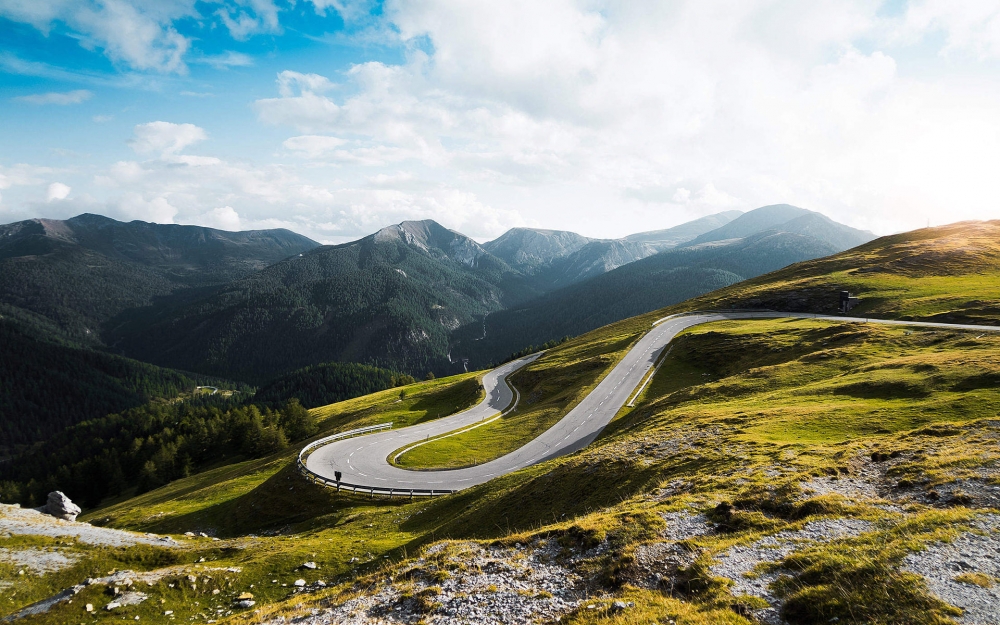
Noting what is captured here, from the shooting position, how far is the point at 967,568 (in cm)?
1098

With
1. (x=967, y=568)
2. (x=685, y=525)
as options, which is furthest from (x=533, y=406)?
(x=967, y=568)

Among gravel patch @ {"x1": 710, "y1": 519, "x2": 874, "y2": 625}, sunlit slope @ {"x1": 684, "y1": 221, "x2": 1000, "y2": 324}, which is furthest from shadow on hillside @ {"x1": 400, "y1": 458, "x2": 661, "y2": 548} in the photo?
sunlit slope @ {"x1": 684, "y1": 221, "x2": 1000, "y2": 324}

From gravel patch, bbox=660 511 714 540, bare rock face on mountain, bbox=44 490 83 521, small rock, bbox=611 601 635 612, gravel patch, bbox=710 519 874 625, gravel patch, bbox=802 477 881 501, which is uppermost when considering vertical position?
small rock, bbox=611 601 635 612

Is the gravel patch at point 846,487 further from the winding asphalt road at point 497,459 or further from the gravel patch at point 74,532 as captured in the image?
the gravel patch at point 74,532

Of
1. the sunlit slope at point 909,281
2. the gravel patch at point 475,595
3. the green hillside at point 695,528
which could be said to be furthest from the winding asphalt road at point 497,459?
the gravel patch at point 475,595

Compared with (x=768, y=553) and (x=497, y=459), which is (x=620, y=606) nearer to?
(x=768, y=553)

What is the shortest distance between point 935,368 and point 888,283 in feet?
236

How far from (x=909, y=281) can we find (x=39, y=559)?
129 meters

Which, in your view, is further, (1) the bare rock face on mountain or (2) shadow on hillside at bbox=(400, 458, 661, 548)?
(1) the bare rock face on mountain

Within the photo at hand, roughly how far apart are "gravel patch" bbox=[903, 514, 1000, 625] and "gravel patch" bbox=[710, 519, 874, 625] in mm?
2302

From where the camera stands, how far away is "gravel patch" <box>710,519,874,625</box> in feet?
38.5

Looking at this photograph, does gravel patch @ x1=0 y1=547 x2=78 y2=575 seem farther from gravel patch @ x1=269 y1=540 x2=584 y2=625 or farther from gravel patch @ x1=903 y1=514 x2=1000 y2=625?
gravel patch @ x1=903 y1=514 x2=1000 y2=625

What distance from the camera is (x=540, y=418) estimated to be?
186 feet

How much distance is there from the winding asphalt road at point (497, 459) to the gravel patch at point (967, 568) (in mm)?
32366
